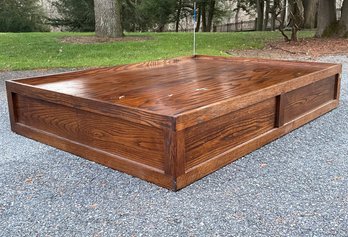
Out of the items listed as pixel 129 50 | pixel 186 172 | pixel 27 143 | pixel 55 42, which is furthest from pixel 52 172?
pixel 55 42

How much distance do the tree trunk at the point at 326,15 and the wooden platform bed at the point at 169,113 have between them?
7167 millimetres

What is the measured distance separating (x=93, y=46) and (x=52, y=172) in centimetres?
610

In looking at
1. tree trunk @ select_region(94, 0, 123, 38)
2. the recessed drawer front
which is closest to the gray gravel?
the recessed drawer front

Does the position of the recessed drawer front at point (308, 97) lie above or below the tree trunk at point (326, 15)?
below

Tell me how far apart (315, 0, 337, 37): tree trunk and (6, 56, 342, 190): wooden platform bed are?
717 centimetres

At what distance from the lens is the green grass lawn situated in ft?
21.2

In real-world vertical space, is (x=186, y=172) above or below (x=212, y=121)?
below

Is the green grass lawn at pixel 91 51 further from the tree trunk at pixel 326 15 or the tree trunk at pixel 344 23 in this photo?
the tree trunk at pixel 344 23

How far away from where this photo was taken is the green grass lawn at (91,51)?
6.48m

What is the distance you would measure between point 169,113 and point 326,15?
9.05 metres

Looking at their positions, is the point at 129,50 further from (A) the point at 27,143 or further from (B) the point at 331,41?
(A) the point at 27,143

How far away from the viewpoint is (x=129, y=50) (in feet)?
25.6

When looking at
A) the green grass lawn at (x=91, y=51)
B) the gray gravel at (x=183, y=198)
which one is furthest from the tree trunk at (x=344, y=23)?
the gray gravel at (x=183, y=198)

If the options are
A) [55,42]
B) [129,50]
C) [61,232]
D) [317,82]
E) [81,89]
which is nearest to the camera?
[61,232]
